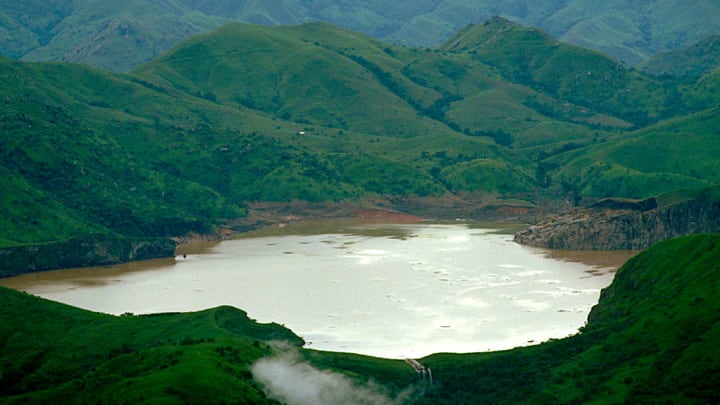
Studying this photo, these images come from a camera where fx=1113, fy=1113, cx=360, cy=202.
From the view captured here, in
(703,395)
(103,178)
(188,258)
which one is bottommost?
(703,395)

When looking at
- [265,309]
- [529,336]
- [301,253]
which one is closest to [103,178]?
[301,253]

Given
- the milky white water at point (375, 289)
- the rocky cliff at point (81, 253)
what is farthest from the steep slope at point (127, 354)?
the rocky cliff at point (81, 253)

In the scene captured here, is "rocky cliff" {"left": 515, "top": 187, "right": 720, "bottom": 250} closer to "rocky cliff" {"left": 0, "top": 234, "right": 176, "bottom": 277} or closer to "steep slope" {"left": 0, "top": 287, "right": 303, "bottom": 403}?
"rocky cliff" {"left": 0, "top": 234, "right": 176, "bottom": 277}

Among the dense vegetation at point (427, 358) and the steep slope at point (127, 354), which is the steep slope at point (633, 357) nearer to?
the dense vegetation at point (427, 358)

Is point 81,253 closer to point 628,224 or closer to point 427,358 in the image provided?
point 628,224

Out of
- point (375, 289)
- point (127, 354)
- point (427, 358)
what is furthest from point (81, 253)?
point (127, 354)

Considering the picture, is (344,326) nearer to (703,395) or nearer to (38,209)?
(703,395)
